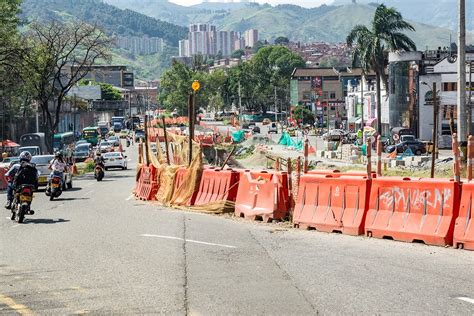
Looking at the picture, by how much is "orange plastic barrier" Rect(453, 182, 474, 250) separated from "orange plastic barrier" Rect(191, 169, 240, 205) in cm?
815

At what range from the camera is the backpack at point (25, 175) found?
2075cm

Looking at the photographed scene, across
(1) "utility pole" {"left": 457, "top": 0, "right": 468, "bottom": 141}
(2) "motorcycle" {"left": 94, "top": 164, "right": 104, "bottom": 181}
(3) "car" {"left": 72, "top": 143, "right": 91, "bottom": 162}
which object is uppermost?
(1) "utility pole" {"left": 457, "top": 0, "right": 468, "bottom": 141}

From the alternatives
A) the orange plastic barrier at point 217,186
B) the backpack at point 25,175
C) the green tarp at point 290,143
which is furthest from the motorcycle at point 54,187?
the green tarp at point 290,143

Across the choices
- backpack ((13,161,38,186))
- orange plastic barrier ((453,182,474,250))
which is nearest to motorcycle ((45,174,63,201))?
backpack ((13,161,38,186))

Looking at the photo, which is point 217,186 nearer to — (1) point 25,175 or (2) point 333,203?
(1) point 25,175

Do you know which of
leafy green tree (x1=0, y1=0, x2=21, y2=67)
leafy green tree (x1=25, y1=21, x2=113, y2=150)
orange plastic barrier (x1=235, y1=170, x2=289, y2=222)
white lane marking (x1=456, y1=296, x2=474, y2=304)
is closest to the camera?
white lane marking (x1=456, y1=296, x2=474, y2=304)

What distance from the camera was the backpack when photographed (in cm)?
2075

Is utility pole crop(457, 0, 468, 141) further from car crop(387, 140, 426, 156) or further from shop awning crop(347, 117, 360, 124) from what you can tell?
shop awning crop(347, 117, 360, 124)

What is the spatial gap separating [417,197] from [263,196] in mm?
5478

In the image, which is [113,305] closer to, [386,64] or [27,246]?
[27,246]

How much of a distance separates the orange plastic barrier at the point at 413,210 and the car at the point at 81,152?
60034 mm

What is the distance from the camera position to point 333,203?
17641mm

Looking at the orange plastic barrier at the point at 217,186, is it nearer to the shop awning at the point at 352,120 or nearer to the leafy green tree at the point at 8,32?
the leafy green tree at the point at 8,32

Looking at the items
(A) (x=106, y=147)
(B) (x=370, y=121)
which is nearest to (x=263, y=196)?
(A) (x=106, y=147)
